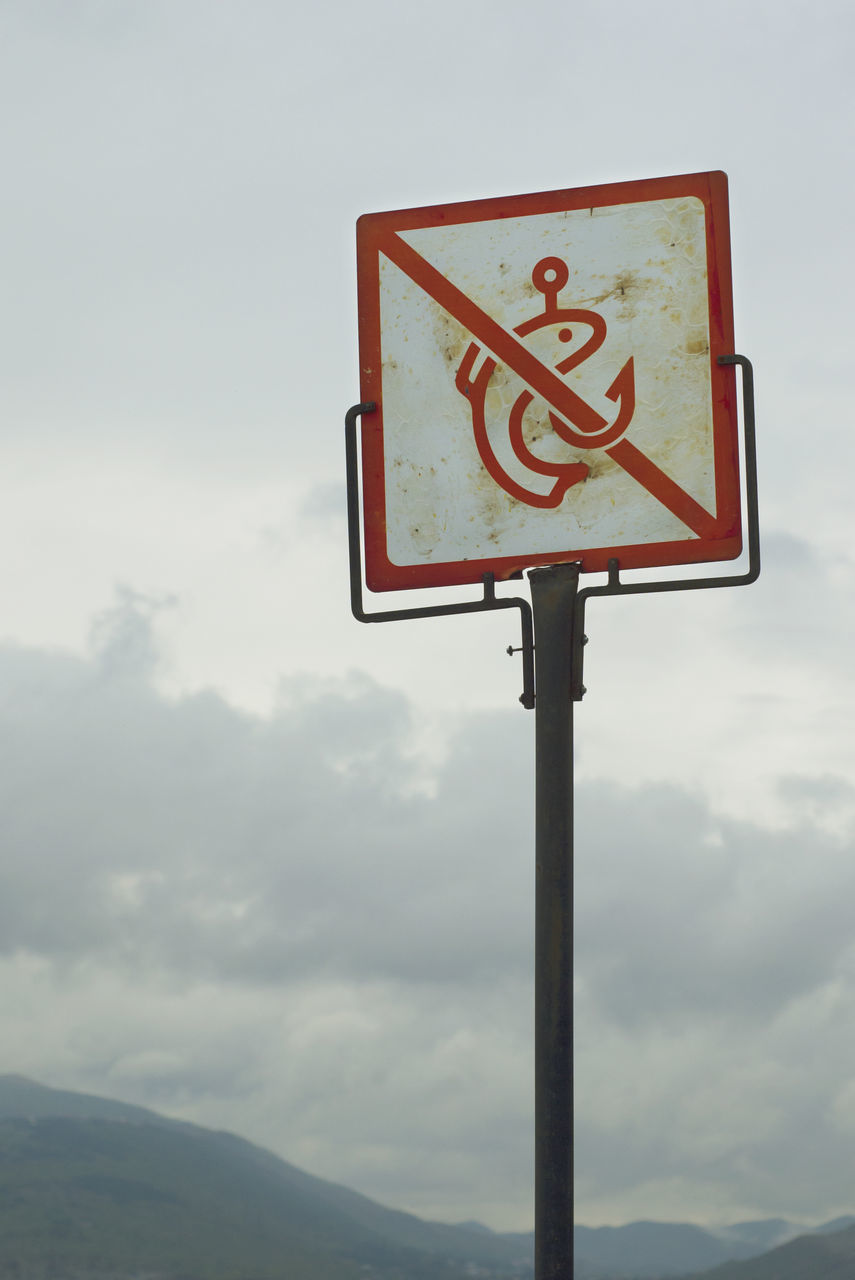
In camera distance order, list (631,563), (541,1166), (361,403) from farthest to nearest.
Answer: (361,403)
(631,563)
(541,1166)

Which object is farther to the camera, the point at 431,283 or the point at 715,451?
the point at 431,283

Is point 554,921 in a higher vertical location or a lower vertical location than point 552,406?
lower

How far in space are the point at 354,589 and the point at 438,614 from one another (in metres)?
0.43

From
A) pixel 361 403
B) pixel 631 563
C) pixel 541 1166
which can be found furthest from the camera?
pixel 361 403

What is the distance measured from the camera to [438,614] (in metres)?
6.53

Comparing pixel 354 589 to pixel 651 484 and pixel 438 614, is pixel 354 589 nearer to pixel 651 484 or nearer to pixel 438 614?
pixel 438 614

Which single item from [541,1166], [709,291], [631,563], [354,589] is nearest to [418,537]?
[354,589]

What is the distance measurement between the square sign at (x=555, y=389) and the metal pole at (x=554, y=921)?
1.25 feet

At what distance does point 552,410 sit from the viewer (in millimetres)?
6609

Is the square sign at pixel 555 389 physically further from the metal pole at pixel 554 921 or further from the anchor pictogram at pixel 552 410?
the metal pole at pixel 554 921

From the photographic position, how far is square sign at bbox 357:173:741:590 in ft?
21.2

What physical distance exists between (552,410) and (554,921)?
223 centimetres

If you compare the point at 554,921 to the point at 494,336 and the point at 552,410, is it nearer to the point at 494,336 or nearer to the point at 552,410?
the point at 552,410

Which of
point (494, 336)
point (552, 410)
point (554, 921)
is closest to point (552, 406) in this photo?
point (552, 410)
